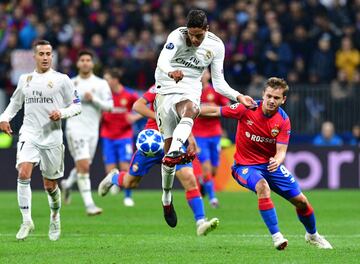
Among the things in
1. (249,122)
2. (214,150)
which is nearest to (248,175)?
(249,122)

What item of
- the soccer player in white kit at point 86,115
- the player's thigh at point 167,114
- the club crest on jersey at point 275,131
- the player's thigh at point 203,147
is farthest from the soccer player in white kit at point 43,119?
the player's thigh at point 203,147

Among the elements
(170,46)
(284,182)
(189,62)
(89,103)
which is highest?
(170,46)

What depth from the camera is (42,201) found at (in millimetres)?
20766

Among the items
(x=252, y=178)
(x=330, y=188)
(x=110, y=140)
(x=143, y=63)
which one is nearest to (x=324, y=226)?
(x=252, y=178)

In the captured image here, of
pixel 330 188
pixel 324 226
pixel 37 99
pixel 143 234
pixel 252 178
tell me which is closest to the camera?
pixel 252 178

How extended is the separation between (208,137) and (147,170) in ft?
16.0

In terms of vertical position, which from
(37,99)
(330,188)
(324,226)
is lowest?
(330,188)

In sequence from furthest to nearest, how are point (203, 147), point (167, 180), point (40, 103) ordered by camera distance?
point (203, 147), point (167, 180), point (40, 103)

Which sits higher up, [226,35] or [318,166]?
[226,35]

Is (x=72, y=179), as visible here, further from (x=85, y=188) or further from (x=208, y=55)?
(x=208, y=55)

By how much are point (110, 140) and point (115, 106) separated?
0.68 metres

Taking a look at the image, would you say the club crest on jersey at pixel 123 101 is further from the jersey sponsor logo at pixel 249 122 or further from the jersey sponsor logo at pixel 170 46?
the jersey sponsor logo at pixel 249 122

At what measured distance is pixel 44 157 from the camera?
520 inches

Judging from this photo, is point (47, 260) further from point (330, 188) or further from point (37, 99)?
point (330, 188)
